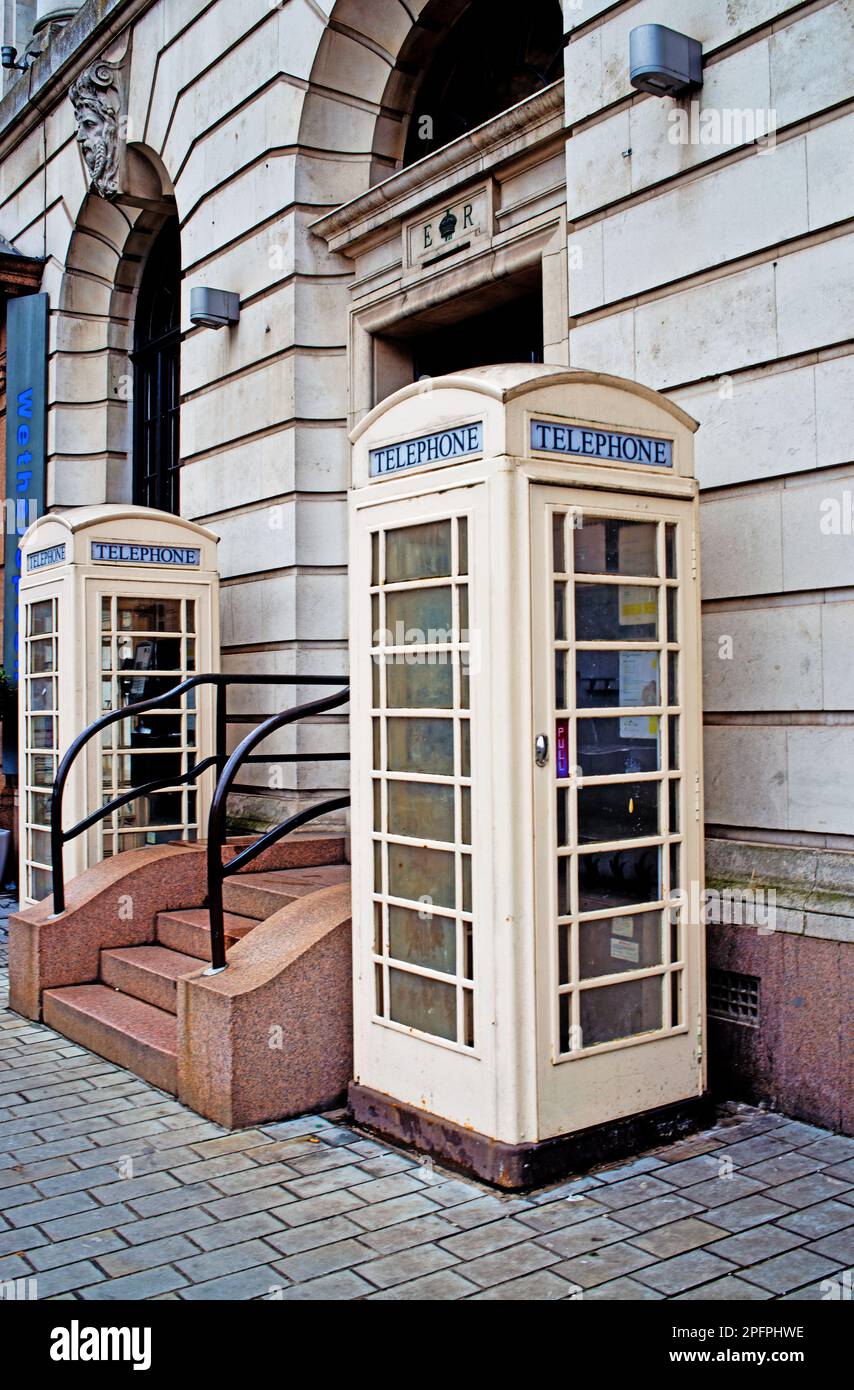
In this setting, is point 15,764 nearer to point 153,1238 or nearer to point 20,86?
point 20,86

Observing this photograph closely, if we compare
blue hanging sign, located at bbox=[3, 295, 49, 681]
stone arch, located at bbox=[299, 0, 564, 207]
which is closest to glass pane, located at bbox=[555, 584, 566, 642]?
stone arch, located at bbox=[299, 0, 564, 207]

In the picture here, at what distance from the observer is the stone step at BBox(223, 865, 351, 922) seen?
7.55 meters

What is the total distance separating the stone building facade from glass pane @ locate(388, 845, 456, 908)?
1.50 metres

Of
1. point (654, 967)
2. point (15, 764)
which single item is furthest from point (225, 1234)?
point (15, 764)

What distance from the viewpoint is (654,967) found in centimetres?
532

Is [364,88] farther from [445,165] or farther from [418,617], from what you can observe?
[418,617]

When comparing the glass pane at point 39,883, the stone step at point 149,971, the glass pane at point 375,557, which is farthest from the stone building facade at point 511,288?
the stone step at point 149,971

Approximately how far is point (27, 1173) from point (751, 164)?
557 centimetres

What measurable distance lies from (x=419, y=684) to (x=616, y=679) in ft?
2.72

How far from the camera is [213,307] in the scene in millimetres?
10422

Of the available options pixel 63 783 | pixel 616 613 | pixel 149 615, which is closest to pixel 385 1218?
pixel 616 613

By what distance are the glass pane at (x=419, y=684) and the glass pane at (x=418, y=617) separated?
0.09 metres

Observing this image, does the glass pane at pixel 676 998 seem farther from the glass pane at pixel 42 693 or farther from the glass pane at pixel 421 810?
the glass pane at pixel 42 693

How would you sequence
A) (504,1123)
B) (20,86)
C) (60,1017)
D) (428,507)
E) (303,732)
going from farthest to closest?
(20,86) → (303,732) → (60,1017) → (428,507) → (504,1123)
